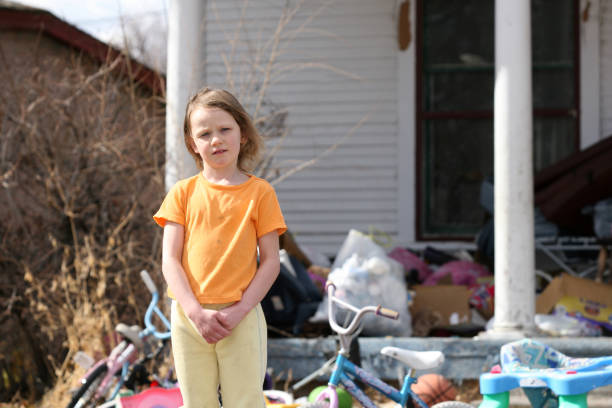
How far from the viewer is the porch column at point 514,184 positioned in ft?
17.4

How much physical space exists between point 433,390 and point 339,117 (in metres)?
4.48

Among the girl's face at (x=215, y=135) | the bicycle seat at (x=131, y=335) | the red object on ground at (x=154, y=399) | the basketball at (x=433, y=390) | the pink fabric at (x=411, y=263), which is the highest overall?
the girl's face at (x=215, y=135)

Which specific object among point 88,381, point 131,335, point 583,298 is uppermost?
point 583,298

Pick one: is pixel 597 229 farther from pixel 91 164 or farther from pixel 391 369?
pixel 91 164

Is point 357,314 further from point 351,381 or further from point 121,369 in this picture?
point 121,369

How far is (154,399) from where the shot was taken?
403 cm

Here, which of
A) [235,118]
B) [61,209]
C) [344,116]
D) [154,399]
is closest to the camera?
[235,118]

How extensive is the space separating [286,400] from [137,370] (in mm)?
926

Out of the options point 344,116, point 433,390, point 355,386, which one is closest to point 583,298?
point 433,390

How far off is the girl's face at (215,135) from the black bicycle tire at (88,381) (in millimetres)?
2301

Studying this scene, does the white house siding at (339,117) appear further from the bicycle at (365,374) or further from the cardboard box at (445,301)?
the bicycle at (365,374)

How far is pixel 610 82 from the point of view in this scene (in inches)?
324

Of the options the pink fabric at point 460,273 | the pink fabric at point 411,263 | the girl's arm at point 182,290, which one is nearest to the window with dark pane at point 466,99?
the pink fabric at point 411,263

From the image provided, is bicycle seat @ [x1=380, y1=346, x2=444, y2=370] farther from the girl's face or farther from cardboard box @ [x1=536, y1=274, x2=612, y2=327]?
cardboard box @ [x1=536, y1=274, x2=612, y2=327]
